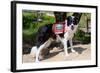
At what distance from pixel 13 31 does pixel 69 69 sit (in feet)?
2.00

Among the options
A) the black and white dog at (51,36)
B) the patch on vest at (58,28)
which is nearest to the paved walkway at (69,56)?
the black and white dog at (51,36)

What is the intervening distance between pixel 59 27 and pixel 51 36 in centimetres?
11

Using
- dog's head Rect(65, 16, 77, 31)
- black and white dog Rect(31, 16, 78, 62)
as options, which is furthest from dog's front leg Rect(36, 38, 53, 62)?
dog's head Rect(65, 16, 77, 31)

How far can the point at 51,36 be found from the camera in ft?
6.00

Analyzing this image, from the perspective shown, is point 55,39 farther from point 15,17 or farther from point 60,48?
point 15,17

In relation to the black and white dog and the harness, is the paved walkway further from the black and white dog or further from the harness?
the harness

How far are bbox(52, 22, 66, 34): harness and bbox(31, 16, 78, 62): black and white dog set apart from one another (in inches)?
0.8

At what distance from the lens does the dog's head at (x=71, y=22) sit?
1885mm

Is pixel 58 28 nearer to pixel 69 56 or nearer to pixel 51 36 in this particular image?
pixel 51 36

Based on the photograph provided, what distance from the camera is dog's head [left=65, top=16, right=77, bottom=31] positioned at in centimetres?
189

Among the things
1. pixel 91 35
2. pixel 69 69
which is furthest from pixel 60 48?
pixel 91 35

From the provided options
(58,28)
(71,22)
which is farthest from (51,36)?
(71,22)

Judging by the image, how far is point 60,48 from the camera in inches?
73.6

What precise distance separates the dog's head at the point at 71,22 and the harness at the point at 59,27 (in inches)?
1.8
